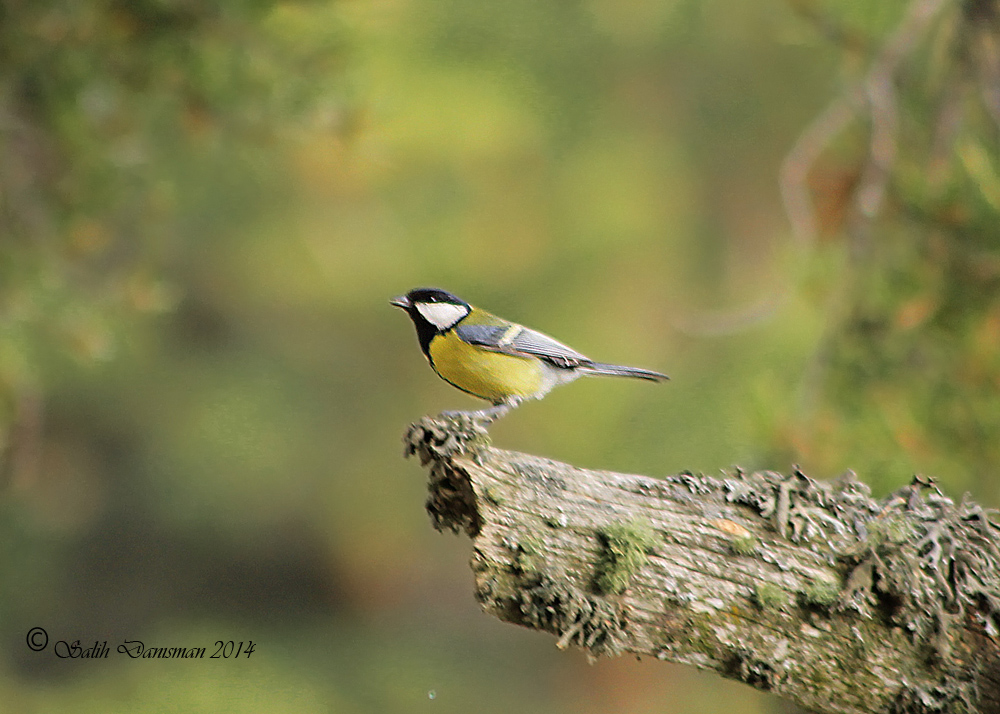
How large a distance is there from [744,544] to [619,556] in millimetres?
153

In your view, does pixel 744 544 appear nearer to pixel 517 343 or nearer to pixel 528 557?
pixel 528 557

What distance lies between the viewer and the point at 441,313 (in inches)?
62.6

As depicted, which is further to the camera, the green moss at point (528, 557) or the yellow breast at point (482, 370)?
the yellow breast at point (482, 370)

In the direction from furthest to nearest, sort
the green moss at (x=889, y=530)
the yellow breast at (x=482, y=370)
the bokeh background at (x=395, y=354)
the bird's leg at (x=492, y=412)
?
the bokeh background at (x=395, y=354) < the yellow breast at (x=482, y=370) < the bird's leg at (x=492, y=412) < the green moss at (x=889, y=530)

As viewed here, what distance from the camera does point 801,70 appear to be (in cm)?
415

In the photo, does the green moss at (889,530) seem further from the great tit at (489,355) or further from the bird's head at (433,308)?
the bird's head at (433,308)

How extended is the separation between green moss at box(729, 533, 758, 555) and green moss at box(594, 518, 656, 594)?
105mm

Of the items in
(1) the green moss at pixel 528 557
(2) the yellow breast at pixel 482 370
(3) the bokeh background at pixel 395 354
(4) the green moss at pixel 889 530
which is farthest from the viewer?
(3) the bokeh background at pixel 395 354

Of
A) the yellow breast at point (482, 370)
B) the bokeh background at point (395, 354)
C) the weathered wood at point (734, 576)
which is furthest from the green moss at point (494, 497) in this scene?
the bokeh background at point (395, 354)

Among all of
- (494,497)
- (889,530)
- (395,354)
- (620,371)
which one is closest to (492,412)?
(620,371)

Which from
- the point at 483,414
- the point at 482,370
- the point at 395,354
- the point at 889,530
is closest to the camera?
the point at 889,530

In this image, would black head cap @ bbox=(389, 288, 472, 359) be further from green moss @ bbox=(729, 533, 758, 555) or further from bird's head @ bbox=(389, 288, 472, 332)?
green moss @ bbox=(729, 533, 758, 555)

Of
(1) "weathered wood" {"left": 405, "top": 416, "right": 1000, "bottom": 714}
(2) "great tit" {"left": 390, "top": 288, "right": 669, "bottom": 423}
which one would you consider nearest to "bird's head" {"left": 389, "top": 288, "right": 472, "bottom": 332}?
(2) "great tit" {"left": 390, "top": 288, "right": 669, "bottom": 423}

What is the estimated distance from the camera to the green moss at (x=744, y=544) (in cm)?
102
